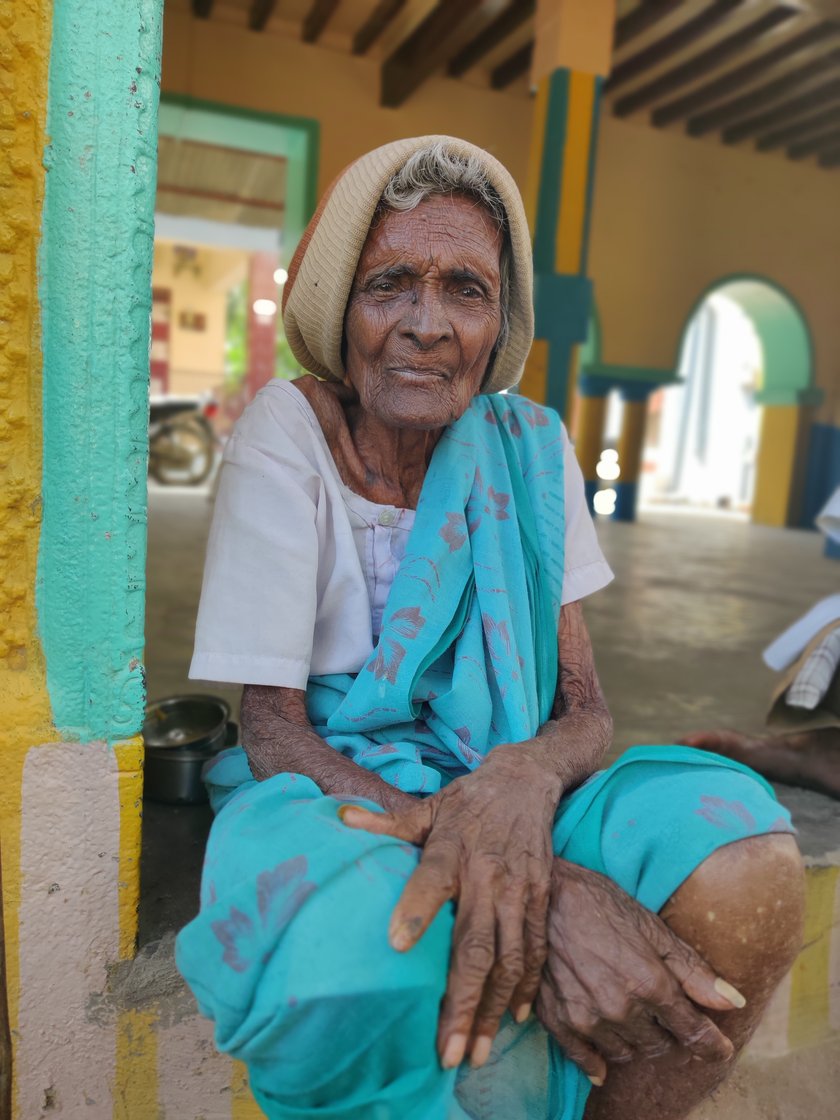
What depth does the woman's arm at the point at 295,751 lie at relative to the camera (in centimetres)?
126

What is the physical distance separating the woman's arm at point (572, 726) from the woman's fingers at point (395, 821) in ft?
0.49

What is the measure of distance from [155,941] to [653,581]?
491cm

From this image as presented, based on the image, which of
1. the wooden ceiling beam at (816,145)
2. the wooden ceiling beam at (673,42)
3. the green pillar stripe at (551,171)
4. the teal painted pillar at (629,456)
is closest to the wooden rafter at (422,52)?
the green pillar stripe at (551,171)

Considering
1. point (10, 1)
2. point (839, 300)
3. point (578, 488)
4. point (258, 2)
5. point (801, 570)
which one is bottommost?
point (801, 570)

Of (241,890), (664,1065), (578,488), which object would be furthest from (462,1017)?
(578,488)

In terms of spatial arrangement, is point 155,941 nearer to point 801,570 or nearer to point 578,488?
point 578,488

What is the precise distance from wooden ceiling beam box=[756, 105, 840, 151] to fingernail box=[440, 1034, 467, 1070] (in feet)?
34.3

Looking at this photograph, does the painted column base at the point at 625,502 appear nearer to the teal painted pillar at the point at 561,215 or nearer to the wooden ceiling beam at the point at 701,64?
the wooden ceiling beam at the point at 701,64

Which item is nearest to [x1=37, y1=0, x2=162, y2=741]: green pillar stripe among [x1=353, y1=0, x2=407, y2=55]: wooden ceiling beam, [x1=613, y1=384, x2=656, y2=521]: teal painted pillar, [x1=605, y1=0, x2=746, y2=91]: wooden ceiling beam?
[x1=353, y1=0, x2=407, y2=55]: wooden ceiling beam

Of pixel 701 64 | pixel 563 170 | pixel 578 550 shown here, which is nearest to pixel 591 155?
pixel 563 170

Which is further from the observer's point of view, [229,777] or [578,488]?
[578,488]

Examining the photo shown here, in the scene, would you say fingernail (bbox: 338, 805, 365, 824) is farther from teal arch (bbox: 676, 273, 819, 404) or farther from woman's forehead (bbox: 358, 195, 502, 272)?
teal arch (bbox: 676, 273, 819, 404)

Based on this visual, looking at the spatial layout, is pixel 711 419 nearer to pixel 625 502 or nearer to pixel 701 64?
pixel 625 502

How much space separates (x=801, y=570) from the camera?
23.6 ft
